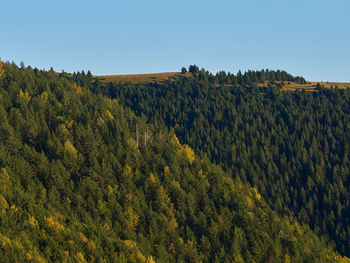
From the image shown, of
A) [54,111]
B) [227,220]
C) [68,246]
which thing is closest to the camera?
[68,246]

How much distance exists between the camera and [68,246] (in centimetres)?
10394

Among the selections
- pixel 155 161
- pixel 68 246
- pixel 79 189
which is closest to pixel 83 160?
pixel 79 189

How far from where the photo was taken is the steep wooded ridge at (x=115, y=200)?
10781 centimetres

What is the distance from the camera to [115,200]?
139 meters

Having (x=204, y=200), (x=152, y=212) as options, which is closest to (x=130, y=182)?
(x=152, y=212)

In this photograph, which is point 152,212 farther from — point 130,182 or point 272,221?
point 272,221

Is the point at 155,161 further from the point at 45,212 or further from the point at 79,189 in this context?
the point at 45,212

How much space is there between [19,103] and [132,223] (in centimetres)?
7883

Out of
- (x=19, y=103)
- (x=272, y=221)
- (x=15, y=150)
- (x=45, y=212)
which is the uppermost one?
(x=19, y=103)

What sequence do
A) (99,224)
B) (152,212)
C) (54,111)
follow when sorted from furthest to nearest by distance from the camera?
(54,111), (152,212), (99,224)

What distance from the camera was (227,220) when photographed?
146500mm

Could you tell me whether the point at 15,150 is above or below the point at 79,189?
above

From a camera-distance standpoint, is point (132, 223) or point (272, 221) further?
point (272, 221)

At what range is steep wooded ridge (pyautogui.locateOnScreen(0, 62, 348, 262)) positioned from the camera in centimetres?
10781
